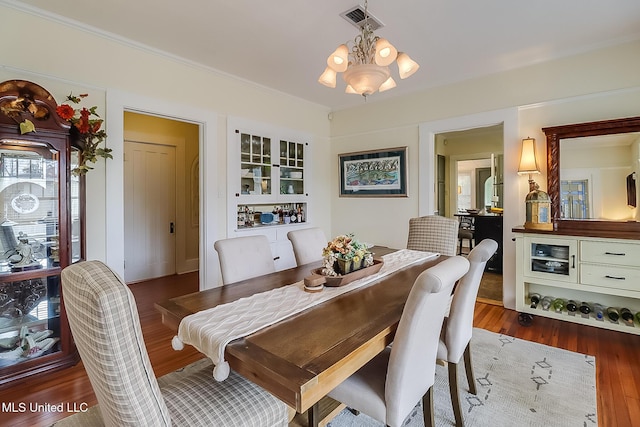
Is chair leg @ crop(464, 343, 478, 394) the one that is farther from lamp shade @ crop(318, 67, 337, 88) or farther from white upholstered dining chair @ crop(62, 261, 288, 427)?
lamp shade @ crop(318, 67, 337, 88)

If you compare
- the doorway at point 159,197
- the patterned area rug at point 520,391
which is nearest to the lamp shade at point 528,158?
the patterned area rug at point 520,391

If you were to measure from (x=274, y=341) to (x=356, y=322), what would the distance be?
372mm

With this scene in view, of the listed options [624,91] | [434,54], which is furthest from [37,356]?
[624,91]

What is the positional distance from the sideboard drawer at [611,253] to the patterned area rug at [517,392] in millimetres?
838

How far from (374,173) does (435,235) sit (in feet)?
5.70

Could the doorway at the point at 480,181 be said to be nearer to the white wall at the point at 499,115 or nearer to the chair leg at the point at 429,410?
the white wall at the point at 499,115

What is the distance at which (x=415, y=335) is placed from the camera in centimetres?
121

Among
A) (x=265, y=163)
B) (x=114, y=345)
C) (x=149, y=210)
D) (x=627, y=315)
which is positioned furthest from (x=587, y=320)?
(x=149, y=210)

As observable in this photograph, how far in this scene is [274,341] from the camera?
116 cm

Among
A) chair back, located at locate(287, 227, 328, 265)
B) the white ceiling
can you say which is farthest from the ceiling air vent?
chair back, located at locate(287, 227, 328, 265)

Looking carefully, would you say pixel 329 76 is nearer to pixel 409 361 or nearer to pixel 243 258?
pixel 243 258

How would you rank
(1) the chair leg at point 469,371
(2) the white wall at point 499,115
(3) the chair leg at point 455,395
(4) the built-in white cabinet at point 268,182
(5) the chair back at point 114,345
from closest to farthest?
(5) the chair back at point 114,345, (3) the chair leg at point 455,395, (1) the chair leg at point 469,371, (2) the white wall at point 499,115, (4) the built-in white cabinet at point 268,182

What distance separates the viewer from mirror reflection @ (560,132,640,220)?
2.82 m

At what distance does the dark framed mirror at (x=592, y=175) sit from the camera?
9.20ft
